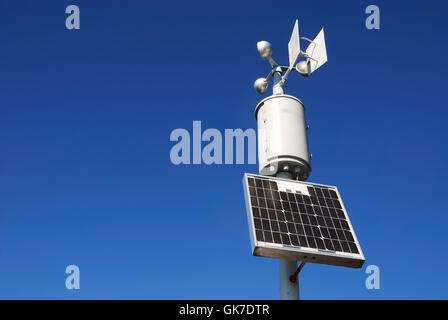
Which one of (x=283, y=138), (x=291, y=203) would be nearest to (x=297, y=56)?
(x=283, y=138)

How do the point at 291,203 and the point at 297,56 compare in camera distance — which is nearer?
the point at 291,203

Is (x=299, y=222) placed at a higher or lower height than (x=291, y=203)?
lower

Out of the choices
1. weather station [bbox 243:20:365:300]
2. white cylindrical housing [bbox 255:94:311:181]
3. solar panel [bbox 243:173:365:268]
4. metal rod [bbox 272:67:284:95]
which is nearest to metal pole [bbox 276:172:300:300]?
weather station [bbox 243:20:365:300]

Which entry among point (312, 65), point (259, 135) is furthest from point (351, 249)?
point (312, 65)

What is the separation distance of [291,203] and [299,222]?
640 mm

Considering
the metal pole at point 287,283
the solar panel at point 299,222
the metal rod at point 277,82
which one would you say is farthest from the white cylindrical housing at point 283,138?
the metal pole at point 287,283

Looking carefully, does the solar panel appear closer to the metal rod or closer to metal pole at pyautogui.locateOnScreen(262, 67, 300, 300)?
metal pole at pyautogui.locateOnScreen(262, 67, 300, 300)

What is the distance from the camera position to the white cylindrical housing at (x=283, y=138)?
1259 cm

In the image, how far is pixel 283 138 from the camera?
41.7 ft

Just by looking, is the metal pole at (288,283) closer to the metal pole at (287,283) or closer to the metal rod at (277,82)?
the metal pole at (287,283)

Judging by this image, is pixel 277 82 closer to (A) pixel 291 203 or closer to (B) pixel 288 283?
(A) pixel 291 203

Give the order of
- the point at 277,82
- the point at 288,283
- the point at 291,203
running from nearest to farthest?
1. the point at 288,283
2. the point at 291,203
3. the point at 277,82

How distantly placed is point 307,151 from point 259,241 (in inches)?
147
